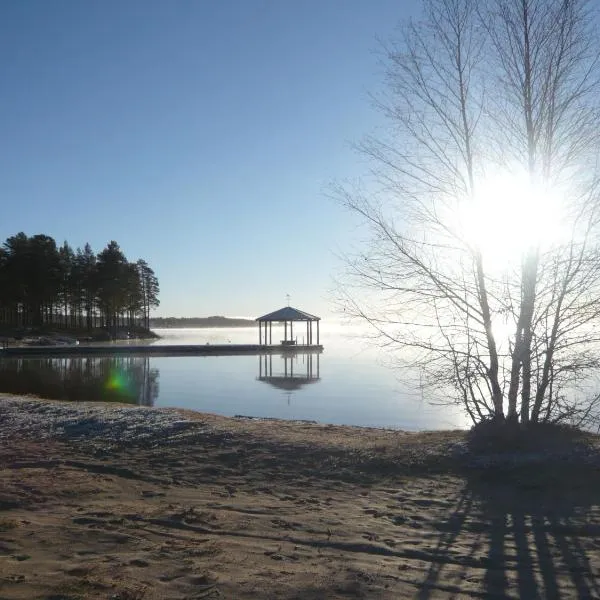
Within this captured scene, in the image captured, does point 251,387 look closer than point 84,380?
Yes

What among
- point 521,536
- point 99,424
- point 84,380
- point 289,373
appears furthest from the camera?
point 289,373

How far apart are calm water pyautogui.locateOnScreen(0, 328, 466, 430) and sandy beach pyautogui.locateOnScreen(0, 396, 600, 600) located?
568 centimetres

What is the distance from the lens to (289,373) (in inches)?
1051

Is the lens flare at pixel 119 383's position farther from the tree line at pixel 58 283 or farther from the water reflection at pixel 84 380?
the tree line at pixel 58 283

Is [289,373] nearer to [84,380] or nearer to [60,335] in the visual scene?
[84,380]

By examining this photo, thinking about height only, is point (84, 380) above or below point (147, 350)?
below

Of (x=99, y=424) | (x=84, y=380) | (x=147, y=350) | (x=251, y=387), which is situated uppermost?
(x=147, y=350)

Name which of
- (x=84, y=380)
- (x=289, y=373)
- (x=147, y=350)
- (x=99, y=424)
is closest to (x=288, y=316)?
(x=147, y=350)

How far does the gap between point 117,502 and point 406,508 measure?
2.50 metres

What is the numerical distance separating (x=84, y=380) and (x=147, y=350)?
57.6 feet

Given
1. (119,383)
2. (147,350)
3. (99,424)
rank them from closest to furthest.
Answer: (99,424) < (119,383) < (147,350)

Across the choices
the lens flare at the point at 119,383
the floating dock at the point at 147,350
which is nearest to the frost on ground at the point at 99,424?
the lens flare at the point at 119,383

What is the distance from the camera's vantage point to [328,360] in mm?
33906

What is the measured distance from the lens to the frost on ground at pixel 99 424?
8723 mm
